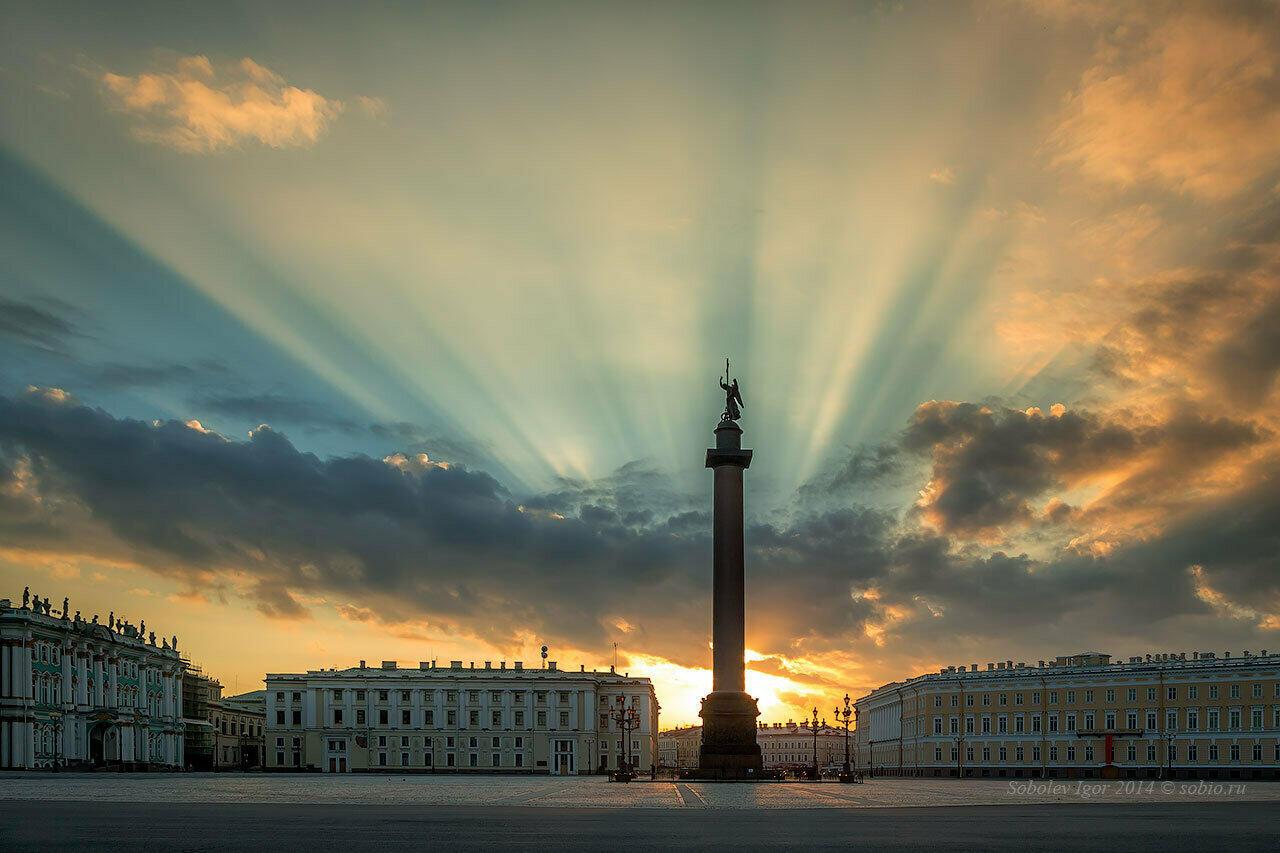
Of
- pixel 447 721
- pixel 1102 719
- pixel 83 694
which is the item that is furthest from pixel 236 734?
pixel 1102 719

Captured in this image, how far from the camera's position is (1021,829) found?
24.0 m

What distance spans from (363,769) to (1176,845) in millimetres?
136249

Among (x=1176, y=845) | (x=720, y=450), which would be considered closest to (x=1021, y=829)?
(x=1176, y=845)

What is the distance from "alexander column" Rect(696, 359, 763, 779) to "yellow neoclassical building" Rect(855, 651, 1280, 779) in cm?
5441

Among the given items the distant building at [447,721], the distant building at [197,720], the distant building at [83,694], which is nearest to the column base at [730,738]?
the distant building at [83,694]

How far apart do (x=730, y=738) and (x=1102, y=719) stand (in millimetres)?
73972

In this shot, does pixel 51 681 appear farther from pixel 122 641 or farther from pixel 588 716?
pixel 588 716

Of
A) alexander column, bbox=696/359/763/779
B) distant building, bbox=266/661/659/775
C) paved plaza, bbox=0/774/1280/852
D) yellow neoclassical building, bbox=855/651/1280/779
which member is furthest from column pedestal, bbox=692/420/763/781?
distant building, bbox=266/661/659/775

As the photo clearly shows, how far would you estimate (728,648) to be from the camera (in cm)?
6706

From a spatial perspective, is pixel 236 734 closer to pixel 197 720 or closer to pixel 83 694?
pixel 197 720

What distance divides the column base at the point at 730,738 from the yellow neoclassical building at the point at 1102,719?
177 feet

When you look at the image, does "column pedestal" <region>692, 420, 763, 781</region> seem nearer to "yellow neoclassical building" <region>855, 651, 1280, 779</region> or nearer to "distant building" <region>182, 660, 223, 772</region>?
"yellow neoclassical building" <region>855, 651, 1280, 779</region>

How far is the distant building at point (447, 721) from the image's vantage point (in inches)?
5969

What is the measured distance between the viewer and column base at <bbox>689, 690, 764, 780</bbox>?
6569 cm
